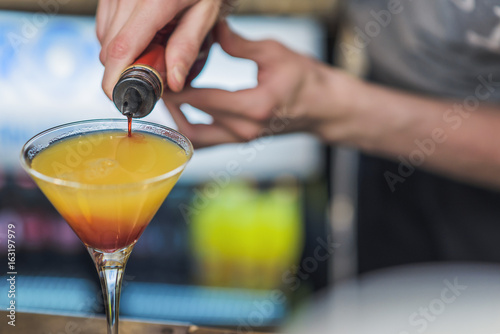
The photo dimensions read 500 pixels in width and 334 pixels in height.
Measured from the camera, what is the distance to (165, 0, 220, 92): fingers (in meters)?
1.08

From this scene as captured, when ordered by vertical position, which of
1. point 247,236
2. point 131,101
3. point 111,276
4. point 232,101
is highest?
point 131,101

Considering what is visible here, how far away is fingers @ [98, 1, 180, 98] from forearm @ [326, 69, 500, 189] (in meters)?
0.73

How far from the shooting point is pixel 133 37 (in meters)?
1.04

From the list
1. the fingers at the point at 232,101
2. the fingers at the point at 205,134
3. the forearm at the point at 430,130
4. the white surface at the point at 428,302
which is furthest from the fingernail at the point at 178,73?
the white surface at the point at 428,302

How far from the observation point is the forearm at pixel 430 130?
165 centimetres

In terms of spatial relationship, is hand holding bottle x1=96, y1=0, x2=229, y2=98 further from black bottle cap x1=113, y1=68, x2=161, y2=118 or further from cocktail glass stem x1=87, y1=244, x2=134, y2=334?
cocktail glass stem x1=87, y1=244, x2=134, y2=334

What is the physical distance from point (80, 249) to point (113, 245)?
49.5 inches

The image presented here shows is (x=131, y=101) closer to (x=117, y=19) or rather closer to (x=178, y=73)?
(x=178, y=73)

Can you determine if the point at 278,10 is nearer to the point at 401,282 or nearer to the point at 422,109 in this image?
the point at 422,109

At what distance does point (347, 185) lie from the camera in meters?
2.32

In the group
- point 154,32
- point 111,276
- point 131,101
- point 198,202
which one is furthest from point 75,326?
point 198,202

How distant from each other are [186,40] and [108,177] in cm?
36

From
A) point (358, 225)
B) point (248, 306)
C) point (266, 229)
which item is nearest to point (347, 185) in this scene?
point (358, 225)

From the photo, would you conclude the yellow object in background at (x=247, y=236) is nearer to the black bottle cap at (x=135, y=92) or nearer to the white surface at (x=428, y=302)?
the white surface at (x=428, y=302)
